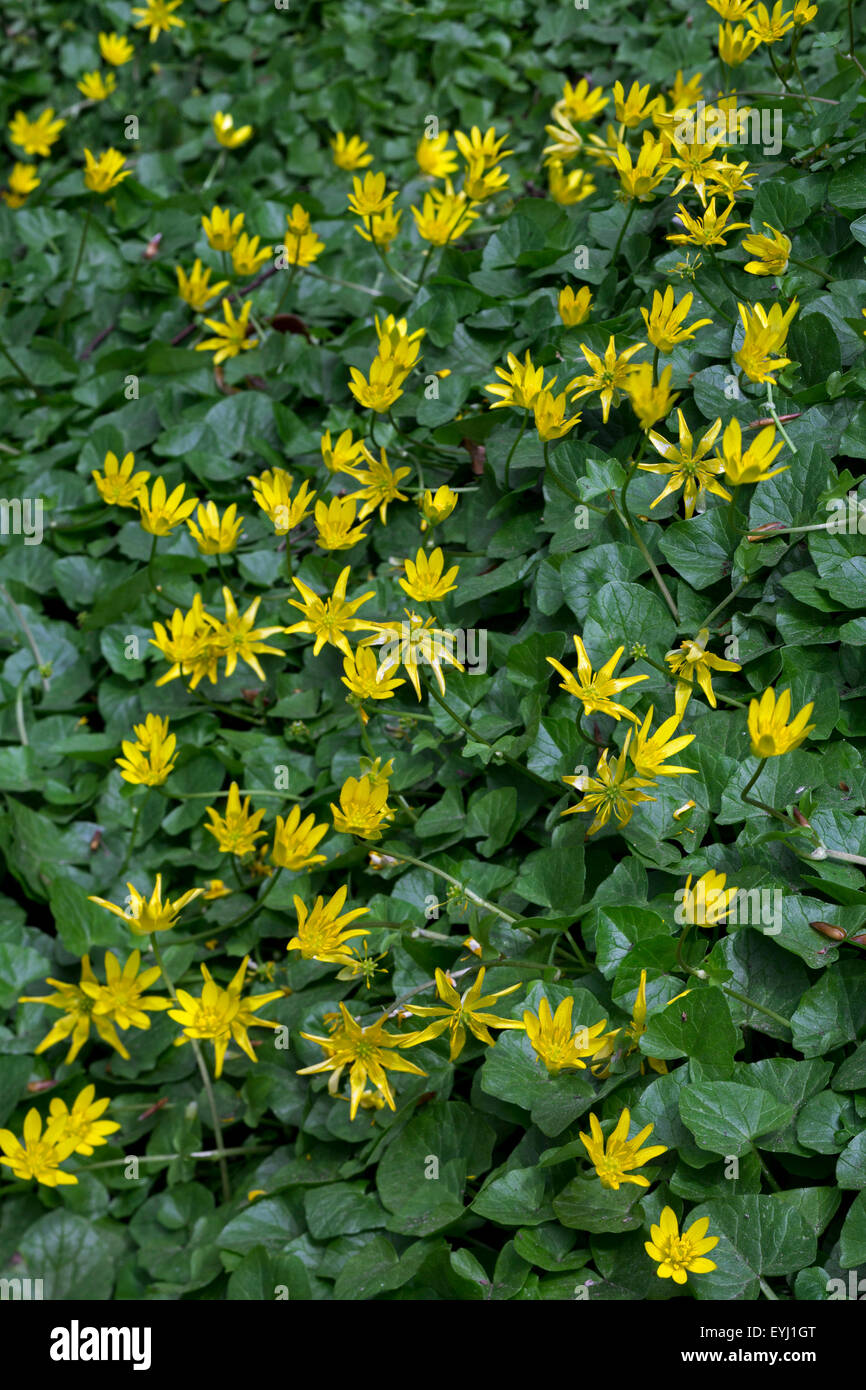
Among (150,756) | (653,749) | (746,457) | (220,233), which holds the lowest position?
(150,756)

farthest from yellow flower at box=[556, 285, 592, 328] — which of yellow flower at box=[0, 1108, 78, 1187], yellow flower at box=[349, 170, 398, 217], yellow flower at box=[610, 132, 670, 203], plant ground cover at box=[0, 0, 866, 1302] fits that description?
yellow flower at box=[0, 1108, 78, 1187]

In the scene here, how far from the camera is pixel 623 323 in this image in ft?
7.20

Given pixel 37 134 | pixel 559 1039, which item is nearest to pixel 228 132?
pixel 37 134

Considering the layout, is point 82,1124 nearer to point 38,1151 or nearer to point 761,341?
point 38,1151

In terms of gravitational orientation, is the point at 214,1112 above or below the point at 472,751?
below

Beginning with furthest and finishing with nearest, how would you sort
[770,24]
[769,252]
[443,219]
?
[443,219] < [770,24] < [769,252]

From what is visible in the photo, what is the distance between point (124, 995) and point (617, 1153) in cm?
84

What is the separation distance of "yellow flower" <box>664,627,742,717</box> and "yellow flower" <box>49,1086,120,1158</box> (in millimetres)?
1117

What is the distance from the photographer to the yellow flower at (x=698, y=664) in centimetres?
171

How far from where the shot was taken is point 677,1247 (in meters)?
1.38

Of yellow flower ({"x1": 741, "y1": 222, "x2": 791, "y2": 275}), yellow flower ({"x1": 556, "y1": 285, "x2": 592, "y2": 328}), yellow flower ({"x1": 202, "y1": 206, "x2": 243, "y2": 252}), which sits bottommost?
yellow flower ({"x1": 556, "y1": 285, "x2": 592, "y2": 328})

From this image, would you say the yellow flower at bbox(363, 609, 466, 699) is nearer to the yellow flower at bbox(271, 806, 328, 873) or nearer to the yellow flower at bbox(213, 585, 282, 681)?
the yellow flower at bbox(271, 806, 328, 873)

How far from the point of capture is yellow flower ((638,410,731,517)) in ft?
5.88
